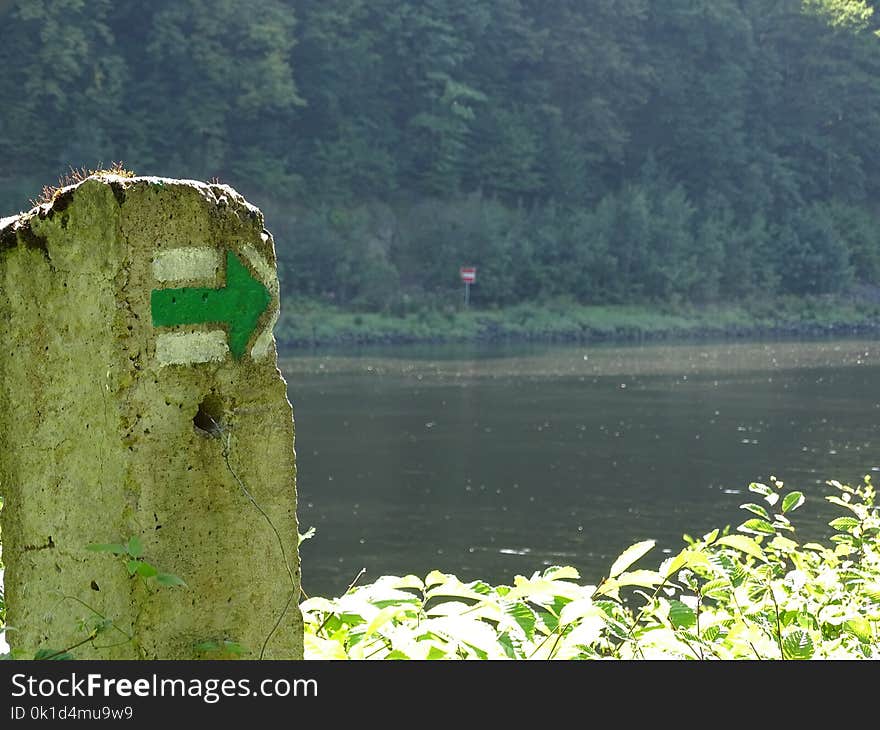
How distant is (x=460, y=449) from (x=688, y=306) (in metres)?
32.3

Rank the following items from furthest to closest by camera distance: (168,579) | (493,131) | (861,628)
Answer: (493,131)
(861,628)
(168,579)

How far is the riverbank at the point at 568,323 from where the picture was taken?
3953cm

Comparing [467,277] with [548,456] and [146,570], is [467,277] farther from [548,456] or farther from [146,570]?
[146,570]

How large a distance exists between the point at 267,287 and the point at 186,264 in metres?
0.17

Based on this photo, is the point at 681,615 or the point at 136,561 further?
the point at 681,615

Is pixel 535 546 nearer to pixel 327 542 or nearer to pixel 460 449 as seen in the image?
pixel 327 542

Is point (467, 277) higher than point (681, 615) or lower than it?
lower

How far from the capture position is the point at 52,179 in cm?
4353

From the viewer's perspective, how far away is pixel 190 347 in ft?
8.86

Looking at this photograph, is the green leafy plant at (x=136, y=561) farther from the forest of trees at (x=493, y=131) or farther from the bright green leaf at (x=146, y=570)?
the forest of trees at (x=493, y=131)

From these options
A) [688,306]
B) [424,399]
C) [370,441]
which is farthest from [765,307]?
[370,441]

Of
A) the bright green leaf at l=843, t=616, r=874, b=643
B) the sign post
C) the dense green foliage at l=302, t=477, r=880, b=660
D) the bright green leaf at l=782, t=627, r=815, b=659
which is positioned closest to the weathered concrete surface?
the dense green foliage at l=302, t=477, r=880, b=660

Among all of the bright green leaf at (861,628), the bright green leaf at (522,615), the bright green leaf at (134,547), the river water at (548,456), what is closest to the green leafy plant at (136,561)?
the bright green leaf at (134,547)

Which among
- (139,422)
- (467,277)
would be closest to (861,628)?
(139,422)
